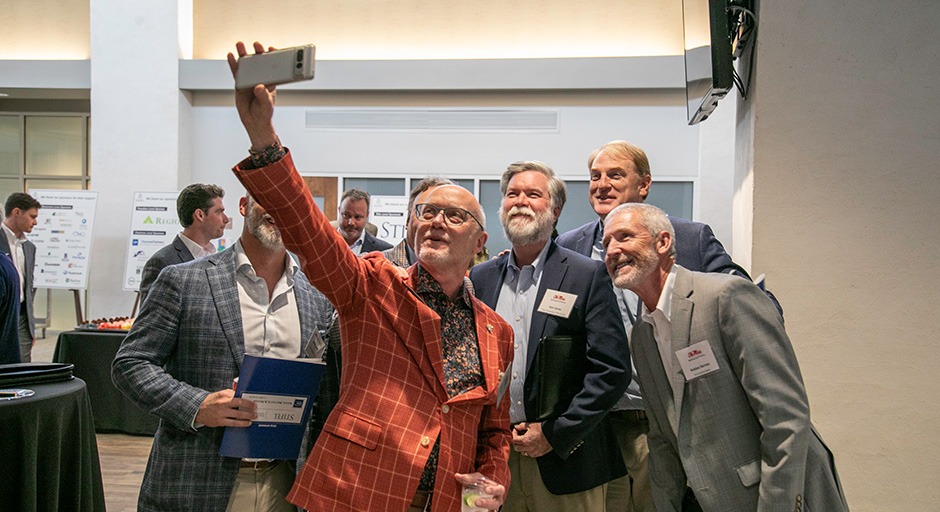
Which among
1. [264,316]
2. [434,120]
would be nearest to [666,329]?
[264,316]

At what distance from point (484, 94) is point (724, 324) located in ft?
22.8

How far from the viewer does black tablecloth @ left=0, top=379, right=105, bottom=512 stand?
2295 millimetres

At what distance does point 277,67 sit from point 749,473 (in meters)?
1.66

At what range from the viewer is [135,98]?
8.72m

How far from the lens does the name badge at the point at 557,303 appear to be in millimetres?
2240

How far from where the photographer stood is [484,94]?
333 inches

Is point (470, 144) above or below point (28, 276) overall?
above

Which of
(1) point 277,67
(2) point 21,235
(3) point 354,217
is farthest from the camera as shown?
(2) point 21,235

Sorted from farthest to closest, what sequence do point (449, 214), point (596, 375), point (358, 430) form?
point (596, 375)
point (449, 214)
point (358, 430)

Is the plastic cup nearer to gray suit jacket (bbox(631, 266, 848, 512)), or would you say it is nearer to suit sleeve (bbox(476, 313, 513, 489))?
suit sleeve (bbox(476, 313, 513, 489))

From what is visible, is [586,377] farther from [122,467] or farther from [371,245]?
[122,467]

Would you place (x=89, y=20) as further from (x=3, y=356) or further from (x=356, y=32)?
(x=3, y=356)

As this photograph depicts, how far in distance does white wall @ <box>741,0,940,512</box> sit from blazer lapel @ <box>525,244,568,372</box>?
0.97 metres

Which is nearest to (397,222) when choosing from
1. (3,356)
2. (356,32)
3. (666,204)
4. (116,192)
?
(356,32)
